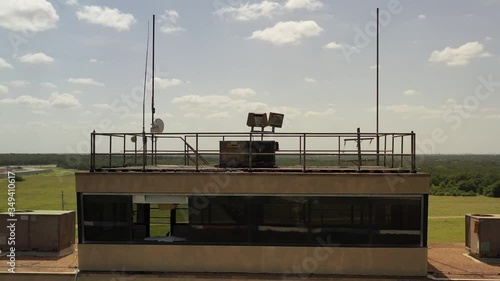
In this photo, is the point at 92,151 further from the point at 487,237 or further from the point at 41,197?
the point at 41,197

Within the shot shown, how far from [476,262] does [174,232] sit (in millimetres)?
9805

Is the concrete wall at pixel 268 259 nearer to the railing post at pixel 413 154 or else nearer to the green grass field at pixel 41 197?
the railing post at pixel 413 154

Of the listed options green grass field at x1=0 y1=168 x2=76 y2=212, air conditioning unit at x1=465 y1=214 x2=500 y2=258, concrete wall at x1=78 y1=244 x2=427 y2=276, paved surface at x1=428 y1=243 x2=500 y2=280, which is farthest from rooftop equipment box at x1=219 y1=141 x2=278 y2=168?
green grass field at x1=0 y1=168 x2=76 y2=212

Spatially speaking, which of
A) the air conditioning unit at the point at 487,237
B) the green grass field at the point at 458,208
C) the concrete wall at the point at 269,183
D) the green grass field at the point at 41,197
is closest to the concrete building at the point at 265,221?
the concrete wall at the point at 269,183

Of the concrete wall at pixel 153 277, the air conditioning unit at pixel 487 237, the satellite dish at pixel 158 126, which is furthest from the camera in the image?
Answer: the satellite dish at pixel 158 126

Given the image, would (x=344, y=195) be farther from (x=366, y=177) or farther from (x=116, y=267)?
(x=116, y=267)

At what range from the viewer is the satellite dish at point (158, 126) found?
49.8 ft

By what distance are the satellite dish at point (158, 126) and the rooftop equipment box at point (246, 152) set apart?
240 centimetres

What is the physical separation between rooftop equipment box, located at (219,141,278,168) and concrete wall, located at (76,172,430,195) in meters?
1.60

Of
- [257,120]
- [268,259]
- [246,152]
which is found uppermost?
[257,120]

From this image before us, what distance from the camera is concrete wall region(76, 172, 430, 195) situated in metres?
12.2

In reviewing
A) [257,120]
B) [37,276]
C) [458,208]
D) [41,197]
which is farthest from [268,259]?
[41,197]

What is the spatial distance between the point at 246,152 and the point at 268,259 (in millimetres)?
3386

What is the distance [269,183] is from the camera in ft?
40.5
